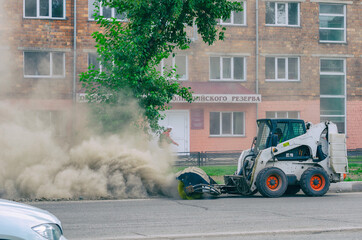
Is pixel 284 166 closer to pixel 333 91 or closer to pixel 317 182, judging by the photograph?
pixel 317 182

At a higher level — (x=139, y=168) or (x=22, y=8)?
(x=22, y=8)

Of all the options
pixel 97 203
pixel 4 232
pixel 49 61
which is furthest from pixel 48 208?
pixel 49 61

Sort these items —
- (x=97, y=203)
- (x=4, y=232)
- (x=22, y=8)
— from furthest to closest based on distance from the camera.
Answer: (x=22, y=8) → (x=97, y=203) → (x=4, y=232)

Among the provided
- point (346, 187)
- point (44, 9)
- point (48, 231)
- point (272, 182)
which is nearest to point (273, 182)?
point (272, 182)

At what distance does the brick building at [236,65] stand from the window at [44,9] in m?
0.05

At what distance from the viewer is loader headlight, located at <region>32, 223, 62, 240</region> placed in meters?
5.23

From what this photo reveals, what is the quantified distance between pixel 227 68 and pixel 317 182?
1698cm

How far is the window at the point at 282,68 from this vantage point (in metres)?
31.5

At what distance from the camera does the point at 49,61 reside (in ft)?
94.0

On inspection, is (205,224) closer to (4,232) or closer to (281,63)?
(4,232)

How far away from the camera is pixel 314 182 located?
1463 cm

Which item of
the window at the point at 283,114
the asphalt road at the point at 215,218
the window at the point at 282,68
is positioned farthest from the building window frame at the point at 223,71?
the asphalt road at the point at 215,218

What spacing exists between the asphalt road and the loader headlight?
2713 millimetres

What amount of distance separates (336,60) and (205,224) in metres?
25.0
